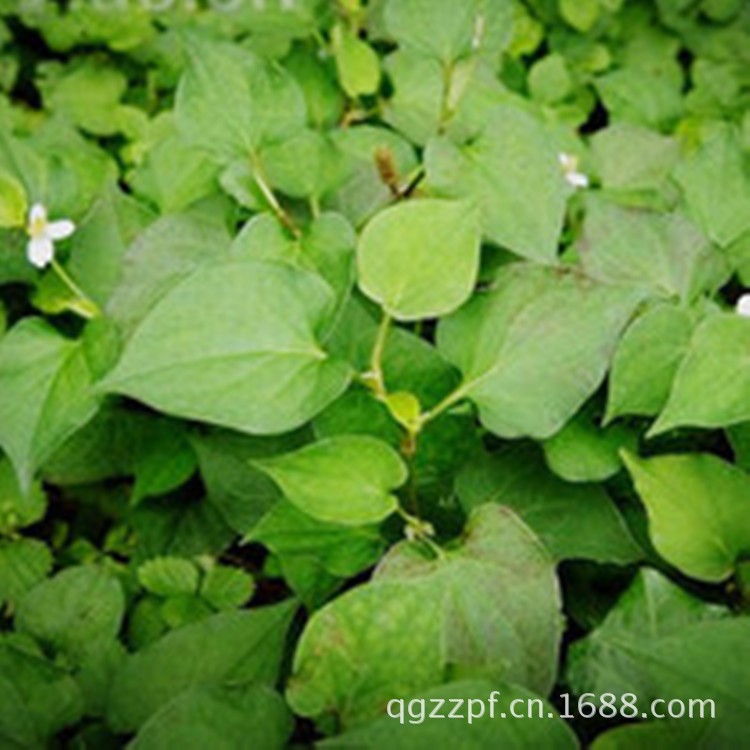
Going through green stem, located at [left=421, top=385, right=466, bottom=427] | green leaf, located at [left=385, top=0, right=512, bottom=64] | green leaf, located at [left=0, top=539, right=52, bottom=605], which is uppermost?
green leaf, located at [left=385, top=0, right=512, bottom=64]

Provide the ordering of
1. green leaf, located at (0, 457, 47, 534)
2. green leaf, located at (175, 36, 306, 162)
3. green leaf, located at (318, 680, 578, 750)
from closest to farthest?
green leaf, located at (318, 680, 578, 750)
green leaf, located at (175, 36, 306, 162)
green leaf, located at (0, 457, 47, 534)

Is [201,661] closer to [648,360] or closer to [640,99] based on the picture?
[648,360]

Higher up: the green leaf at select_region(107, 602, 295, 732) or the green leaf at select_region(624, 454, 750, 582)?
the green leaf at select_region(624, 454, 750, 582)

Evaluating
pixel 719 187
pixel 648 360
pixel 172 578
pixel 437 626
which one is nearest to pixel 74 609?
pixel 172 578

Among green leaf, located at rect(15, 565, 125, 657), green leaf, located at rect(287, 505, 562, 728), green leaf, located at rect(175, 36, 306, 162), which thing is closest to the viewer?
green leaf, located at rect(287, 505, 562, 728)

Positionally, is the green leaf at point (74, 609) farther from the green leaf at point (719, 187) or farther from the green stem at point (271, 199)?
the green leaf at point (719, 187)

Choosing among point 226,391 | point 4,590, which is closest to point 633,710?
point 226,391

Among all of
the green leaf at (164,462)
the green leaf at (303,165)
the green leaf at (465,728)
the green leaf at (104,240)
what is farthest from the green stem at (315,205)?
the green leaf at (465,728)

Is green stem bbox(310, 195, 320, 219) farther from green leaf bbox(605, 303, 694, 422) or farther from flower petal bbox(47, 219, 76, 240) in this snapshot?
green leaf bbox(605, 303, 694, 422)

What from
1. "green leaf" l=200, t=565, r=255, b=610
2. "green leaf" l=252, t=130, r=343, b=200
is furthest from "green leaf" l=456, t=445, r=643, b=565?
"green leaf" l=252, t=130, r=343, b=200

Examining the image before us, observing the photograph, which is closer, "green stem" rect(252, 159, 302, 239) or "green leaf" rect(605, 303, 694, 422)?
"green leaf" rect(605, 303, 694, 422)
